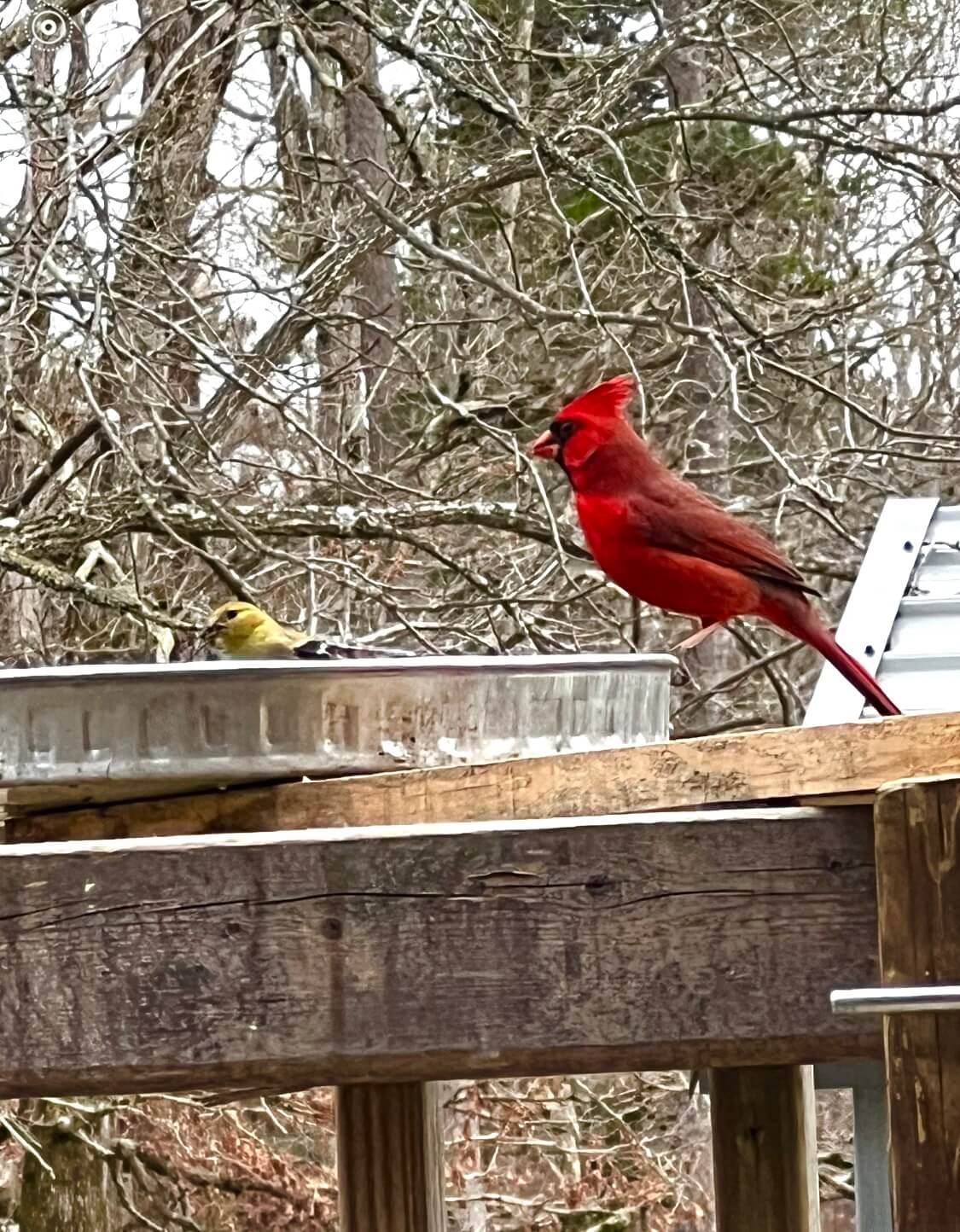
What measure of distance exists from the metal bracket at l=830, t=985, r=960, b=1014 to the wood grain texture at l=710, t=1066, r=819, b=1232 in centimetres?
62

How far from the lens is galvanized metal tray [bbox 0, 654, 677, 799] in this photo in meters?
1.66

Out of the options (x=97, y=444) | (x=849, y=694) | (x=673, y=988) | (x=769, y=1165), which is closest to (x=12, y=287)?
(x=97, y=444)

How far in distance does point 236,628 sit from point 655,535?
63cm

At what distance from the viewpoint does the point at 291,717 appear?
5.57 ft

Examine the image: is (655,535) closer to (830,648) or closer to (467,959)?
(830,648)

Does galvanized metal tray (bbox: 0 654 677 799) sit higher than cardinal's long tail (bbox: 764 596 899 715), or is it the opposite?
cardinal's long tail (bbox: 764 596 899 715)

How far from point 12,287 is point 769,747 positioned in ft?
11.4

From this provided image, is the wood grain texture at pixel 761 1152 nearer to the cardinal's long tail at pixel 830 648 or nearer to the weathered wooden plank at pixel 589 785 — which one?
the weathered wooden plank at pixel 589 785

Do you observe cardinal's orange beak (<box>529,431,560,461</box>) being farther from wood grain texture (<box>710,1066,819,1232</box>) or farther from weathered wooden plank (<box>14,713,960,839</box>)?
wood grain texture (<box>710,1066,819,1232</box>)

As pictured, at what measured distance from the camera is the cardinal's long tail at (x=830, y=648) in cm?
222

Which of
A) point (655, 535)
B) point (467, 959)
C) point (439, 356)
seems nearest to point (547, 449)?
point (655, 535)

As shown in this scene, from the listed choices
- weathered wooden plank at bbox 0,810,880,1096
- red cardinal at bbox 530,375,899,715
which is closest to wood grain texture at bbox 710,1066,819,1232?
weathered wooden plank at bbox 0,810,880,1096

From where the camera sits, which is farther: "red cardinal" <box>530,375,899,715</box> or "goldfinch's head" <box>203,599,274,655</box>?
"red cardinal" <box>530,375,899,715</box>

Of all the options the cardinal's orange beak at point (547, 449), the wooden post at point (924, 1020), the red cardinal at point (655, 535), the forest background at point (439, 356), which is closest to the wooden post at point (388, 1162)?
the wooden post at point (924, 1020)
